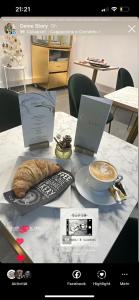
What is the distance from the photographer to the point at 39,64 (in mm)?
3053

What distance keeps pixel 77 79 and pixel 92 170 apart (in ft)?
3.36

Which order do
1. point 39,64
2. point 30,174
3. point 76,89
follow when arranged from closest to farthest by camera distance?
point 30,174, point 76,89, point 39,64

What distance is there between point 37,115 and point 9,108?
51cm

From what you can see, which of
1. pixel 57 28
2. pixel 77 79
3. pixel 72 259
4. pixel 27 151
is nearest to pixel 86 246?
pixel 72 259

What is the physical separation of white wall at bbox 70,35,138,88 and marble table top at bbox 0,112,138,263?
2.64 meters

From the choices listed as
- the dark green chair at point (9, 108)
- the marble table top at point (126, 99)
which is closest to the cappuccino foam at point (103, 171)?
the dark green chair at point (9, 108)

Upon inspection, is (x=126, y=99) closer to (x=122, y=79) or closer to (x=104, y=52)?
(x=122, y=79)

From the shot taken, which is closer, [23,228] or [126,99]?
[23,228]

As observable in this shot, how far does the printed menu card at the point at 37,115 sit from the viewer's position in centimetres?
54

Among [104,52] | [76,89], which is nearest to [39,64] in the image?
[104,52]
